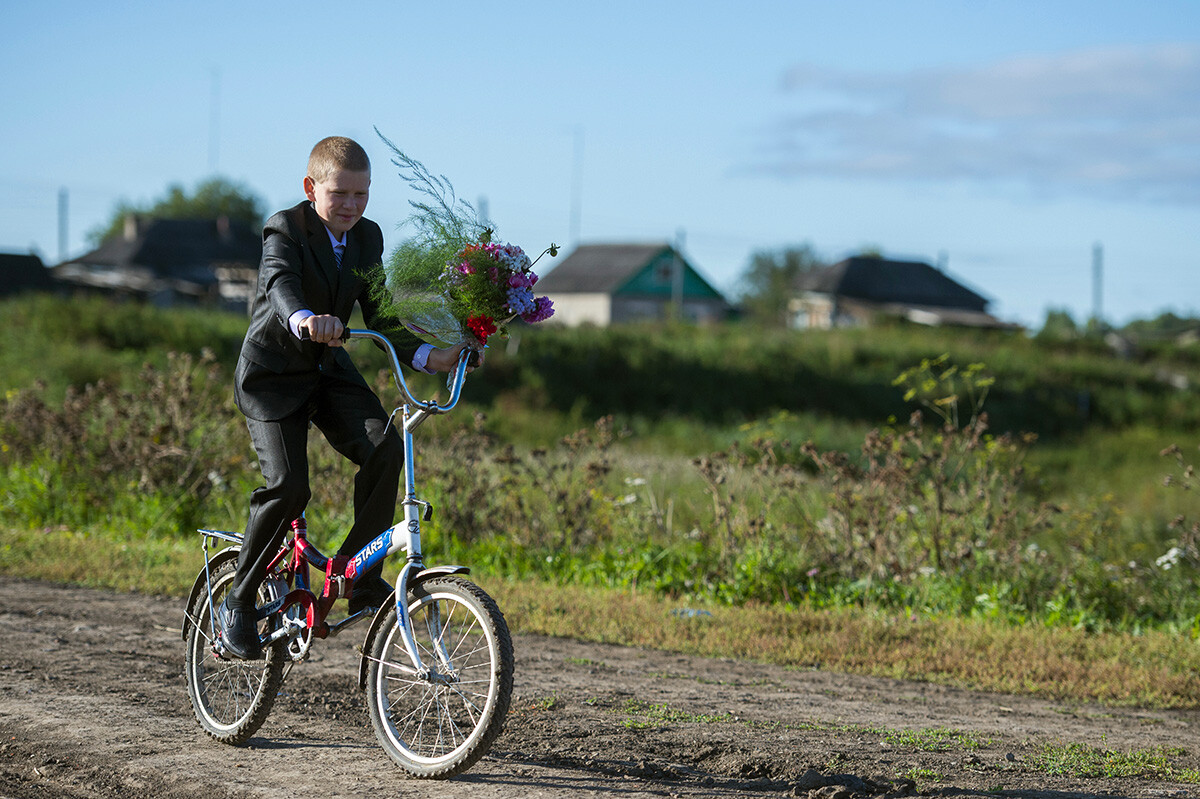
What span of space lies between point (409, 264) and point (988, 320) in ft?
228

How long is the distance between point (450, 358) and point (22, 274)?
6023cm

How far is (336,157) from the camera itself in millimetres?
4445

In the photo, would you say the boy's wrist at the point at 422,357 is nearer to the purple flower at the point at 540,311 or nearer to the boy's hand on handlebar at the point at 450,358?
the boy's hand on handlebar at the point at 450,358

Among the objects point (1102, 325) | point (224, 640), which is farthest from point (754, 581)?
point (1102, 325)

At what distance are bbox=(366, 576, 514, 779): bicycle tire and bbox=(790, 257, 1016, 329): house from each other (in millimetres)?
65521

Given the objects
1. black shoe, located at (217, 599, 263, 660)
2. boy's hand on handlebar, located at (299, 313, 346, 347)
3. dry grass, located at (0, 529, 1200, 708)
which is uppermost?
boy's hand on handlebar, located at (299, 313, 346, 347)

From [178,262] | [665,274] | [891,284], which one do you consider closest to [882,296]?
[891,284]

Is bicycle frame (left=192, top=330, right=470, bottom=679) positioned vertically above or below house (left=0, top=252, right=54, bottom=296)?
below

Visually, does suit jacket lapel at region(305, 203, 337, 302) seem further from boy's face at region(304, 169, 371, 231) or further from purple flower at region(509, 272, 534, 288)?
purple flower at region(509, 272, 534, 288)

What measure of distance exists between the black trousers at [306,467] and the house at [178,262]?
58316 millimetres

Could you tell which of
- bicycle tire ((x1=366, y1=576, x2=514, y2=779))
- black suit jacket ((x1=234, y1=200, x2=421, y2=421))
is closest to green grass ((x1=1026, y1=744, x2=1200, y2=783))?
bicycle tire ((x1=366, y1=576, x2=514, y2=779))

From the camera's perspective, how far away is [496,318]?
4.43 m

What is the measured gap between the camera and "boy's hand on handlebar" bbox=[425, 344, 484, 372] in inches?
176

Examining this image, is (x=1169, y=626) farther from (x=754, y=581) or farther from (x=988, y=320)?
(x=988, y=320)
